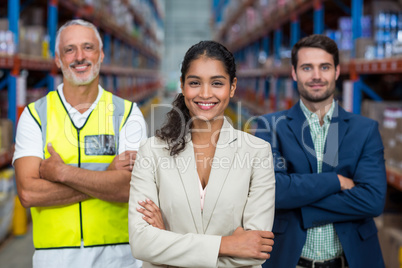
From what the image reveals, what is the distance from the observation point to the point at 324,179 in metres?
1.96

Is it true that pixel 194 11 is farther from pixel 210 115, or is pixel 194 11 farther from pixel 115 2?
pixel 210 115

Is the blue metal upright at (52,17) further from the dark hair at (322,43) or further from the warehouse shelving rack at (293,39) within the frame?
the dark hair at (322,43)

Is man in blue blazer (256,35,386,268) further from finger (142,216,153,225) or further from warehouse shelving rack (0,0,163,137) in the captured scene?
warehouse shelving rack (0,0,163,137)

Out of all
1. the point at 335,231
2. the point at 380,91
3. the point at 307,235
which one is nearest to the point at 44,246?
the point at 307,235

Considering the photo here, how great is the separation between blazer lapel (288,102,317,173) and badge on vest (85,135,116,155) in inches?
33.7

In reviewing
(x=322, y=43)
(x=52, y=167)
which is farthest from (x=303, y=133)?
(x=52, y=167)

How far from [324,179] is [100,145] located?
1036 millimetres

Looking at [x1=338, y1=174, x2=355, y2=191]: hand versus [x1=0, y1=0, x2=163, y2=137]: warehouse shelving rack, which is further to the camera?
[x1=0, y1=0, x2=163, y2=137]: warehouse shelving rack

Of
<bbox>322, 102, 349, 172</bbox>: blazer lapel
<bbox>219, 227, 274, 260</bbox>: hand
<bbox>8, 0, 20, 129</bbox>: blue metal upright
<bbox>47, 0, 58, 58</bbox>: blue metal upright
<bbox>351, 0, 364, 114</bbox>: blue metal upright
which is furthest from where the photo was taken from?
<bbox>47, 0, 58, 58</bbox>: blue metal upright

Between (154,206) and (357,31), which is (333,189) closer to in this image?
(154,206)

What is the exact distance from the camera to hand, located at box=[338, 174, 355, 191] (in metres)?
2.00

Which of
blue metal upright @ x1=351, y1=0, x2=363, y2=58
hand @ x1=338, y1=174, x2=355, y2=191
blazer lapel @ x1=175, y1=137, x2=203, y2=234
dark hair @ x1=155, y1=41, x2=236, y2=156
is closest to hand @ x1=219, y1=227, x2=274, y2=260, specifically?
blazer lapel @ x1=175, y1=137, x2=203, y2=234

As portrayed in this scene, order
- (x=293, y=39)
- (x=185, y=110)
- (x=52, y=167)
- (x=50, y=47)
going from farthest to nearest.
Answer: (x=293, y=39) → (x=50, y=47) → (x=52, y=167) → (x=185, y=110)

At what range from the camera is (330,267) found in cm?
196
